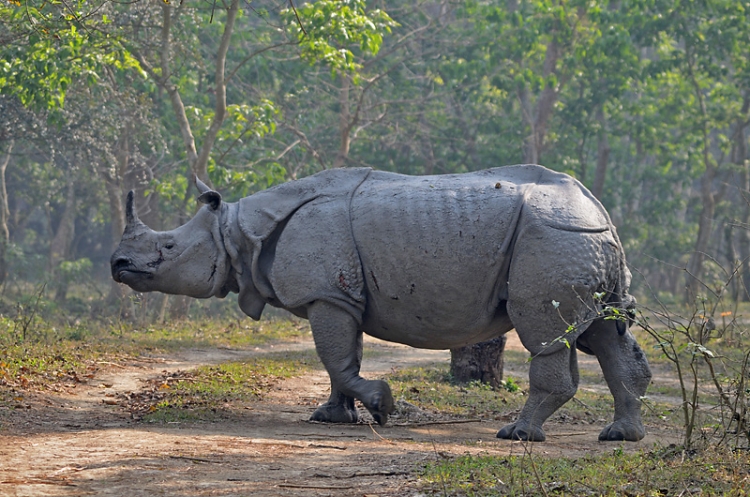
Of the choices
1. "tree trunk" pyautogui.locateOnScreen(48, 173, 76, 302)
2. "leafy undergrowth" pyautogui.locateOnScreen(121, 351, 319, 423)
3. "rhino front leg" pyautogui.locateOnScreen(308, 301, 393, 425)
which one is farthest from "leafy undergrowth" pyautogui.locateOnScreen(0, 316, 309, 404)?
"tree trunk" pyautogui.locateOnScreen(48, 173, 76, 302)

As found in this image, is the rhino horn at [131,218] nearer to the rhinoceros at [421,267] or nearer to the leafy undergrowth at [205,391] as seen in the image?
the rhinoceros at [421,267]

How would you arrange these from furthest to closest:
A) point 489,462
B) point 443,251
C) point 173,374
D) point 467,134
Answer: point 467,134, point 173,374, point 443,251, point 489,462

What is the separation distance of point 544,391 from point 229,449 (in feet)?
7.98

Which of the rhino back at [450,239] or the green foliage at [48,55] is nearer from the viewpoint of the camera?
the rhino back at [450,239]

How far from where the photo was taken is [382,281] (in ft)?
26.4

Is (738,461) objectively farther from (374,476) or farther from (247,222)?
(247,222)

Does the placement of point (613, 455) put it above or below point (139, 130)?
below

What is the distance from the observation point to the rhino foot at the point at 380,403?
7883mm

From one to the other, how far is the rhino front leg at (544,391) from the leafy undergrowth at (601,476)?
128 cm

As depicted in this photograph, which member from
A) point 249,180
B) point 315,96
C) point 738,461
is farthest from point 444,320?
point 315,96

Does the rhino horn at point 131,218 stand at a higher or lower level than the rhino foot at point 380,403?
higher

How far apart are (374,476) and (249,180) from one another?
11996 millimetres

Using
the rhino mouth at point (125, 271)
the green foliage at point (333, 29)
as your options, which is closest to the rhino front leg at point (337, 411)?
the rhino mouth at point (125, 271)

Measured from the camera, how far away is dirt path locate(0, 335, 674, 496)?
551 cm
